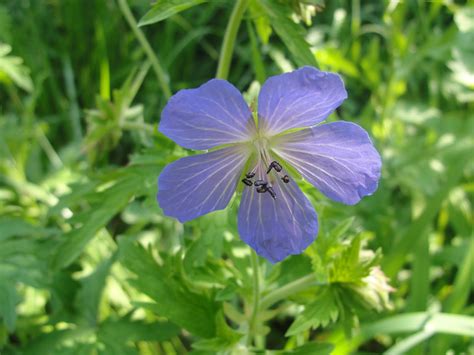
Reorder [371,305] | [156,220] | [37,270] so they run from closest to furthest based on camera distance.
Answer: [371,305], [37,270], [156,220]

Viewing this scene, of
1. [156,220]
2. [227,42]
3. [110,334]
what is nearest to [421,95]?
[156,220]

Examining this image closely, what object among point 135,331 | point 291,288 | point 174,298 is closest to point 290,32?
point 291,288

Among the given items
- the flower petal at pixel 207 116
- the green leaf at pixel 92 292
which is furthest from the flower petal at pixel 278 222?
the green leaf at pixel 92 292

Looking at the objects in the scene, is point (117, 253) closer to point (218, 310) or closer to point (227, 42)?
point (218, 310)

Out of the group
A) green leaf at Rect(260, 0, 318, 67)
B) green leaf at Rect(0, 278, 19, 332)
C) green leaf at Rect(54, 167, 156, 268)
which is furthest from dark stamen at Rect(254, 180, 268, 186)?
green leaf at Rect(0, 278, 19, 332)

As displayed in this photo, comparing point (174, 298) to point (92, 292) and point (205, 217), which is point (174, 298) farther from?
point (92, 292)

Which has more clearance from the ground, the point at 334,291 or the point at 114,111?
the point at 114,111

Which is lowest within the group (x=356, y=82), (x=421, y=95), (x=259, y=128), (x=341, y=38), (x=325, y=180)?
(x=421, y=95)

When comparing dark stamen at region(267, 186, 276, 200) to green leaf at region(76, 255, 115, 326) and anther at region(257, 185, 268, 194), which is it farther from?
green leaf at region(76, 255, 115, 326)
